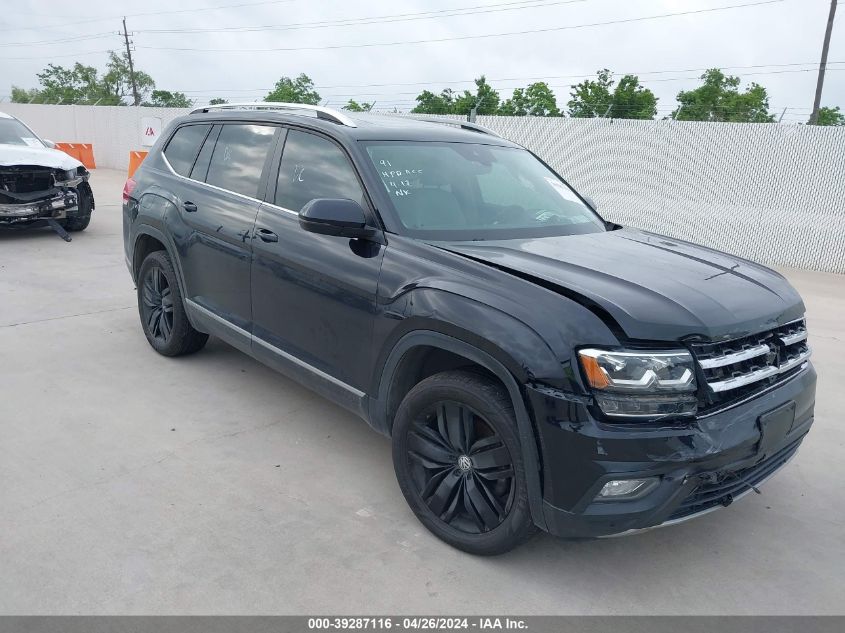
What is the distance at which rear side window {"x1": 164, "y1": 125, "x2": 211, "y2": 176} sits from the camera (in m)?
4.96

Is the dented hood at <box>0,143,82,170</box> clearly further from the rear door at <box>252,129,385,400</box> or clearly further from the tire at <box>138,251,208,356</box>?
the rear door at <box>252,129,385,400</box>

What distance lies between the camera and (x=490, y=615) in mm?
2678

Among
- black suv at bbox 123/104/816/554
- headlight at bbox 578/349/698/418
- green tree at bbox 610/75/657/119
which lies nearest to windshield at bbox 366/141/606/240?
black suv at bbox 123/104/816/554

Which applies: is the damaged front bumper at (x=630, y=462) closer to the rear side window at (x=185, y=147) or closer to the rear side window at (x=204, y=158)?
the rear side window at (x=204, y=158)

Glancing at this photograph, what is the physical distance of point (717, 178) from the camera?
11805 mm

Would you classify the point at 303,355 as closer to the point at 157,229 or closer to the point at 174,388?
the point at 174,388

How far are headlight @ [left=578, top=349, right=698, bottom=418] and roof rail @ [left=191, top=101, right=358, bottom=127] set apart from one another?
6.91 ft

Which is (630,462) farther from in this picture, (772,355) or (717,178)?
(717,178)

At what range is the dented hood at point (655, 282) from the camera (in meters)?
2.61

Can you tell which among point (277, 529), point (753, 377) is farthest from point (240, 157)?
point (753, 377)

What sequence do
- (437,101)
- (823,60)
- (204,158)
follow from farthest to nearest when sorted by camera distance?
(437,101) → (823,60) → (204,158)

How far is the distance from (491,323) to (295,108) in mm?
2362

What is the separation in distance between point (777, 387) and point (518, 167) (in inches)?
80.4

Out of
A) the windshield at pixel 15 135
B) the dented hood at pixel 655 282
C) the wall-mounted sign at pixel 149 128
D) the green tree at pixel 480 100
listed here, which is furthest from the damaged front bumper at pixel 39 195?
the green tree at pixel 480 100
